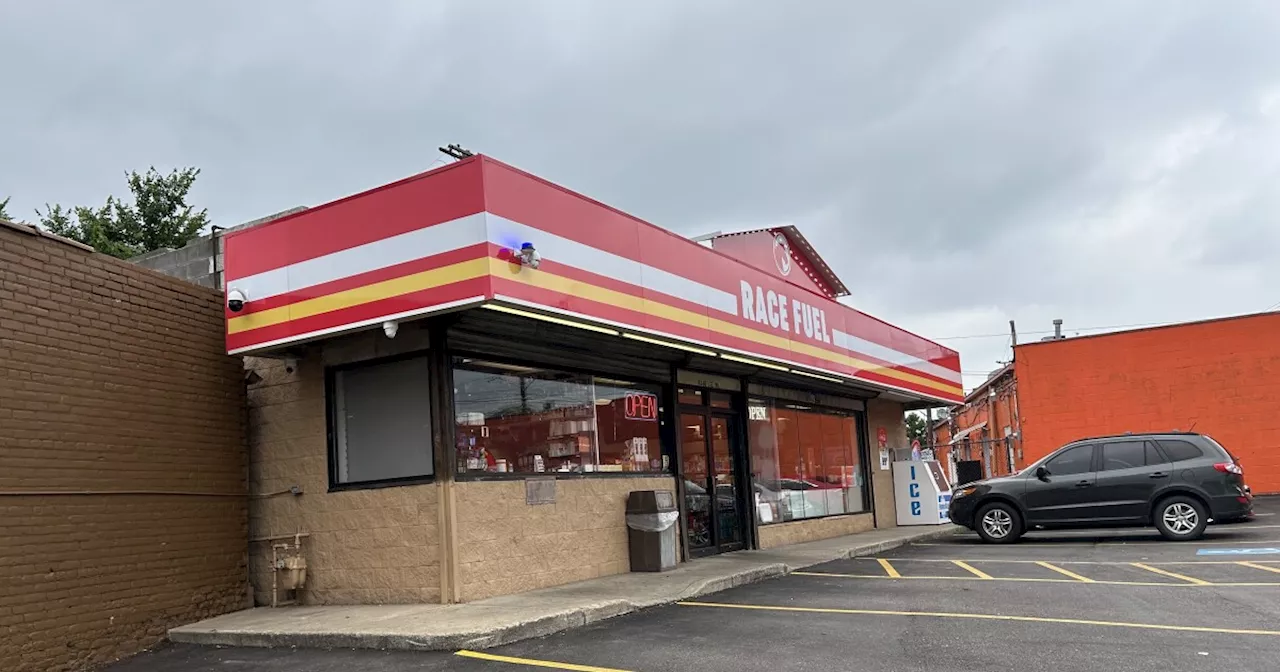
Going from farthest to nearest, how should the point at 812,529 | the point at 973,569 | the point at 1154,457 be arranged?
the point at 812,529 → the point at 1154,457 → the point at 973,569

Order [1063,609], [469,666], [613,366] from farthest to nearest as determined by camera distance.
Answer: [613,366] → [1063,609] → [469,666]

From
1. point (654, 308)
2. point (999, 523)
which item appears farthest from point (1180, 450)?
Answer: point (654, 308)

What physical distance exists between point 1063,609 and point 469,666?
18.6ft

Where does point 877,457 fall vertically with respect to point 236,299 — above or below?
below

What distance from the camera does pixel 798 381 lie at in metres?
Result: 17.3

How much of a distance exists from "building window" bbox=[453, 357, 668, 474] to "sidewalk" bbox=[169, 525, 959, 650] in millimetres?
1524

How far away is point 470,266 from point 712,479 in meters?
6.99

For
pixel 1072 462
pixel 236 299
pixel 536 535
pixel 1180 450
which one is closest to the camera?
pixel 236 299

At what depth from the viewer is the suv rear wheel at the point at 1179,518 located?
14633mm

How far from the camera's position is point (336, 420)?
1083cm

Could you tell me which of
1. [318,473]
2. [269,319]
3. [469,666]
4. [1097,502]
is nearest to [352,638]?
Result: [469,666]

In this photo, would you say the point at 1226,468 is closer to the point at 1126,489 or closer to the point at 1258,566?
the point at 1126,489

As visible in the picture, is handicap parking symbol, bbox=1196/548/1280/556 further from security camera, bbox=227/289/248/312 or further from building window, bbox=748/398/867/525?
security camera, bbox=227/289/248/312

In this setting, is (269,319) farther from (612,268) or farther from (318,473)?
(612,268)
